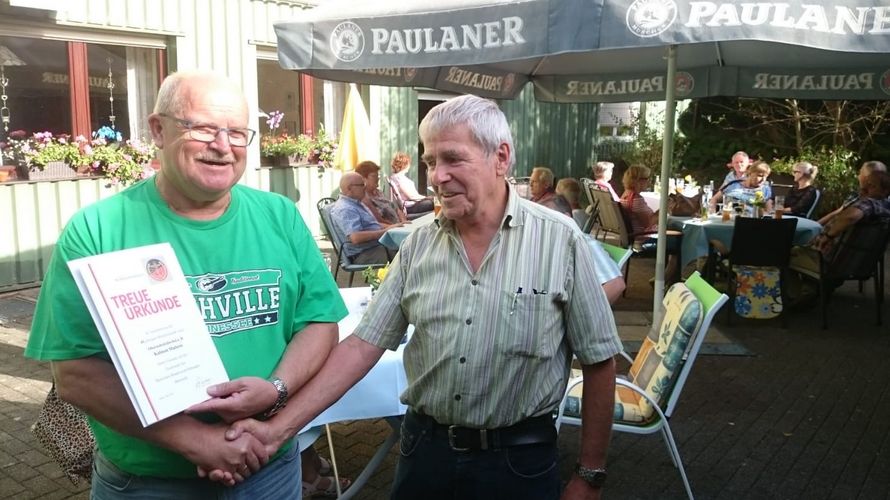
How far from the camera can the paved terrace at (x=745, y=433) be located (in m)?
3.44

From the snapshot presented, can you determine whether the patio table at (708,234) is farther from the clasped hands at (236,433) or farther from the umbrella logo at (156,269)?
the umbrella logo at (156,269)

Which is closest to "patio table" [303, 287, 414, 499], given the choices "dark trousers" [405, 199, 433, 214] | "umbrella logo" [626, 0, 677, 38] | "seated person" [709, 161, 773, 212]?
"umbrella logo" [626, 0, 677, 38]

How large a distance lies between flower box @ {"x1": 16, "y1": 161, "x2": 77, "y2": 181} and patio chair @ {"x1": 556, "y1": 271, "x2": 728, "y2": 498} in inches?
246

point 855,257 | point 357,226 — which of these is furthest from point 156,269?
point 855,257

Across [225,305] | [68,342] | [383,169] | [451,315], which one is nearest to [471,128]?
[451,315]

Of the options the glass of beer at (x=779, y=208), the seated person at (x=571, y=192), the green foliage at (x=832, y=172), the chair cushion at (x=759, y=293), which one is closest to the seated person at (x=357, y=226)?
the seated person at (x=571, y=192)

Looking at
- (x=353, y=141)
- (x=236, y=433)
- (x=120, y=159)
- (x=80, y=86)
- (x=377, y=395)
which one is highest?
(x=80, y=86)

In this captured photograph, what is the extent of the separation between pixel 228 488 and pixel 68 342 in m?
0.48

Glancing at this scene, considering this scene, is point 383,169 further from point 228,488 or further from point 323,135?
point 228,488

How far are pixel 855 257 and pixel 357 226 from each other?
15.1ft

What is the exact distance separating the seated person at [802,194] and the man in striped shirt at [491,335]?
706 cm

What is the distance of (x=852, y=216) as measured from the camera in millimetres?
6328

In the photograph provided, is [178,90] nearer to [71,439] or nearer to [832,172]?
[71,439]

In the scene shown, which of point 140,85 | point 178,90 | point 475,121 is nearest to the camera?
point 178,90
